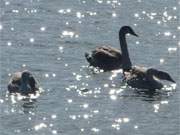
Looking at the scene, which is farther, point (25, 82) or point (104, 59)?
point (104, 59)

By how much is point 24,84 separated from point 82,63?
5.69 metres

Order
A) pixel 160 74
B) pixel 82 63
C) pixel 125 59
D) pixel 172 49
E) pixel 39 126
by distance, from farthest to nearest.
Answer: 1. pixel 172 49
2. pixel 82 63
3. pixel 125 59
4. pixel 160 74
5. pixel 39 126

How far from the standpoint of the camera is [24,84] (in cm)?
3572

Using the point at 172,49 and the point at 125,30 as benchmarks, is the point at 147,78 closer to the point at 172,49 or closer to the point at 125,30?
the point at 125,30

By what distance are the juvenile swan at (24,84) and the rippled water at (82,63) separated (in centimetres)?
37

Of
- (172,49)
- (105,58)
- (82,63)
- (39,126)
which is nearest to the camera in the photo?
(39,126)

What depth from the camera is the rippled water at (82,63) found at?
32.5 m

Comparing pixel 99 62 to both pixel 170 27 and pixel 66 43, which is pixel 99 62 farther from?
pixel 170 27

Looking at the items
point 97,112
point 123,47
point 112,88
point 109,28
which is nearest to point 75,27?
point 109,28

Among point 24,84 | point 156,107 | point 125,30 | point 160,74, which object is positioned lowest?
point 156,107

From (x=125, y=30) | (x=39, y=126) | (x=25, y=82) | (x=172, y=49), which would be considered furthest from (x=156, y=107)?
(x=172, y=49)

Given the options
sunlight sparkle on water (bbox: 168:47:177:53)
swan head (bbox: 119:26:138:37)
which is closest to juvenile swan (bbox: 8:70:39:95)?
swan head (bbox: 119:26:138:37)

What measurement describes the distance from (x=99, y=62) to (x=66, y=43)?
3.64 m

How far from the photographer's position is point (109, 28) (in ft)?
156
